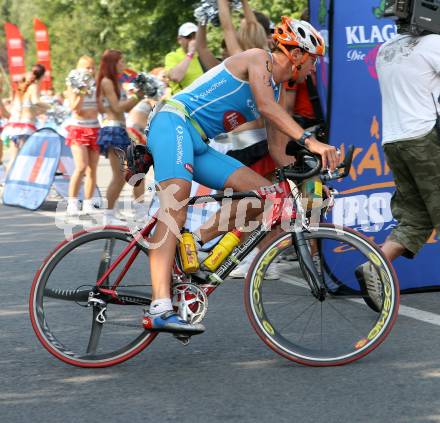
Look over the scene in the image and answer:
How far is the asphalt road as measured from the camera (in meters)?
4.51

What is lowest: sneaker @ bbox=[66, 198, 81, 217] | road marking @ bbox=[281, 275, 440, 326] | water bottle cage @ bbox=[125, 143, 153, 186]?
sneaker @ bbox=[66, 198, 81, 217]

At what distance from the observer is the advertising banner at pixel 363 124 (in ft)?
22.3

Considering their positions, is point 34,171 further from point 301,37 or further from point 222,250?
point 301,37

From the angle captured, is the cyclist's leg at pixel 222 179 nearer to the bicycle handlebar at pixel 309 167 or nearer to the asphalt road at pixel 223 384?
the bicycle handlebar at pixel 309 167

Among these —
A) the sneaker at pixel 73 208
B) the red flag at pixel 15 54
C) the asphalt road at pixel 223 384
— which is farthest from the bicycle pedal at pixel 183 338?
the red flag at pixel 15 54

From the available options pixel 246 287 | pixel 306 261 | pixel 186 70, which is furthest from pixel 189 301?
pixel 186 70

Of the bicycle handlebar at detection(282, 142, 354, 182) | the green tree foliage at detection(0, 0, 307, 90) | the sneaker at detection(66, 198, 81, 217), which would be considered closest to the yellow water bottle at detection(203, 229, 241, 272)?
the bicycle handlebar at detection(282, 142, 354, 182)

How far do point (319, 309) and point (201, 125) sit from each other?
3.73ft

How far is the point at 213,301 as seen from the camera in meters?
7.07

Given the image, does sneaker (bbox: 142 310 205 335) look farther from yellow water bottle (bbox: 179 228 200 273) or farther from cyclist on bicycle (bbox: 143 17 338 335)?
yellow water bottle (bbox: 179 228 200 273)

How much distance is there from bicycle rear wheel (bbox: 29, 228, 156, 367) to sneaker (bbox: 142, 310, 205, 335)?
0.48 feet

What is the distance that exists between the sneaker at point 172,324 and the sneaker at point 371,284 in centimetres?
87

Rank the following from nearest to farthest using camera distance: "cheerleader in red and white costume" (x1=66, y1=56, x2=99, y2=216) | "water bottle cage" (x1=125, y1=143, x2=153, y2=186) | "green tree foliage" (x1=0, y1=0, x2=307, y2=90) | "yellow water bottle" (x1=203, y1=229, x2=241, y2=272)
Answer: "yellow water bottle" (x1=203, y1=229, x2=241, y2=272), "water bottle cage" (x1=125, y1=143, x2=153, y2=186), "cheerleader in red and white costume" (x1=66, y1=56, x2=99, y2=216), "green tree foliage" (x1=0, y1=0, x2=307, y2=90)

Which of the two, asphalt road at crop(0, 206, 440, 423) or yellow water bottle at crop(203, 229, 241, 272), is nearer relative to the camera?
asphalt road at crop(0, 206, 440, 423)
